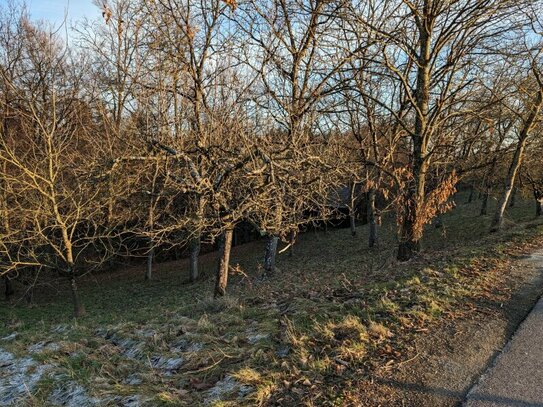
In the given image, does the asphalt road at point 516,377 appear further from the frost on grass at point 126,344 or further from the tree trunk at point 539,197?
the tree trunk at point 539,197

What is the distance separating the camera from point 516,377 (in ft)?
11.1

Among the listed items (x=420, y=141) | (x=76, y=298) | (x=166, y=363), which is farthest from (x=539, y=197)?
(x=166, y=363)

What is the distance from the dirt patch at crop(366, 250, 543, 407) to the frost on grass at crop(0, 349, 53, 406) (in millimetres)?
3239

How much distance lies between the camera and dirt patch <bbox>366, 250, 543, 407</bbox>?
124 inches

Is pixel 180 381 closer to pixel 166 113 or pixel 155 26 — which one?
pixel 166 113

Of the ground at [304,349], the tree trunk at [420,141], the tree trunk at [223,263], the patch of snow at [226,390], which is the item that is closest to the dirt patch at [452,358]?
the ground at [304,349]

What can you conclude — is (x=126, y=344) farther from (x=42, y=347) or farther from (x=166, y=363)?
(x=42, y=347)

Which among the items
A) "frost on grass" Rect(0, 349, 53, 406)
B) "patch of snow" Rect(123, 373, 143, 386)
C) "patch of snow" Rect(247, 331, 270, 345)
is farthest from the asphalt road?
"frost on grass" Rect(0, 349, 53, 406)

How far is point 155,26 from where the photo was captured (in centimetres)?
1000

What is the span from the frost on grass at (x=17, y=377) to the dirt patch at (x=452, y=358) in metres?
3.24

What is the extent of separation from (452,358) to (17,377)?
14.1ft

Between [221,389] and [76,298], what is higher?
[221,389]

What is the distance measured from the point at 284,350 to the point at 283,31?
10443mm

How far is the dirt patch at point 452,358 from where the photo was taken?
10.3ft
